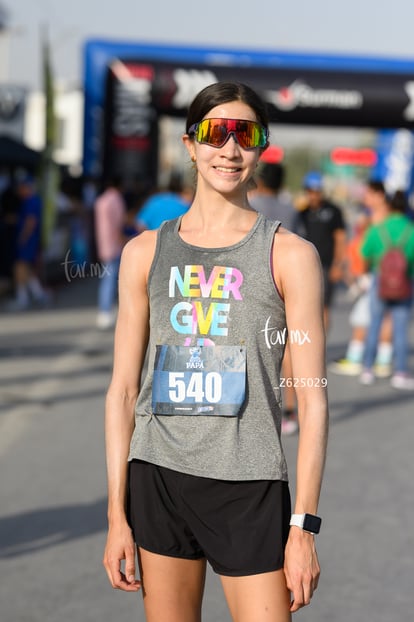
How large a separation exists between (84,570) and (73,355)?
694 cm

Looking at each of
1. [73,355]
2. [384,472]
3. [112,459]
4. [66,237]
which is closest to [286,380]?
[112,459]

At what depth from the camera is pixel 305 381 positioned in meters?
2.63

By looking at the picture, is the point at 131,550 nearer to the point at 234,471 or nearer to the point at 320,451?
the point at 234,471

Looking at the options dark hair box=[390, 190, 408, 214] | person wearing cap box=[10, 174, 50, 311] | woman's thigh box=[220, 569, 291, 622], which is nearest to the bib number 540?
woman's thigh box=[220, 569, 291, 622]

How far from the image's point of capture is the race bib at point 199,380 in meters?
2.61

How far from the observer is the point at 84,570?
507 centimetres

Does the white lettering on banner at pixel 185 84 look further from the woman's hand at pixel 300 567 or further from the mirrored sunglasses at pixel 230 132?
the woman's hand at pixel 300 567

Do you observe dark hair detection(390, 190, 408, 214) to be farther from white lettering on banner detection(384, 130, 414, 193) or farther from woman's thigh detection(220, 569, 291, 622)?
white lettering on banner detection(384, 130, 414, 193)

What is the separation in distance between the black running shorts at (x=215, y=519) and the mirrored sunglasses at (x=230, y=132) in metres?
0.79

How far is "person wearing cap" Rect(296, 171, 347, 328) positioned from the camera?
30.8ft

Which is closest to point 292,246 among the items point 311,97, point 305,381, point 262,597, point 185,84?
point 305,381

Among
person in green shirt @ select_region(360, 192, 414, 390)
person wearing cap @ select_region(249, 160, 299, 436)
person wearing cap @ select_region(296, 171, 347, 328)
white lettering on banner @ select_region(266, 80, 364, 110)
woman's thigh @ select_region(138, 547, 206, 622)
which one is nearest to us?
woman's thigh @ select_region(138, 547, 206, 622)

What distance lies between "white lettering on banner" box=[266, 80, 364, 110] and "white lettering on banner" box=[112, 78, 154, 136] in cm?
177

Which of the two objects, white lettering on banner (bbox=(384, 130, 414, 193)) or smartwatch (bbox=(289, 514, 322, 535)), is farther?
white lettering on banner (bbox=(384, 130, 414, 193))
